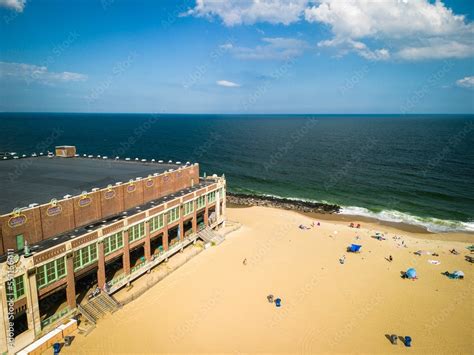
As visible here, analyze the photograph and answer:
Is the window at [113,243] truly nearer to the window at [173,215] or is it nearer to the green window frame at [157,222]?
the green window frame at [157,222]

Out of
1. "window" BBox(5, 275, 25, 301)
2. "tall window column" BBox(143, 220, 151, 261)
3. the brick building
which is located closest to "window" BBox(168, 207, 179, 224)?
the brick building

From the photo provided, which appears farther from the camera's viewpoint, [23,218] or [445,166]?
[445,166]

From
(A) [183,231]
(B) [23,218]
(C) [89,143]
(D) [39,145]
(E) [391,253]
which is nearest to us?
(B) [23,218]

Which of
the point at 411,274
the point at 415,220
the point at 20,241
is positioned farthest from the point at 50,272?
the point at 415,220

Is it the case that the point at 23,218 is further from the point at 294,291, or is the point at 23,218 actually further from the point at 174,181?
the point at 294,291

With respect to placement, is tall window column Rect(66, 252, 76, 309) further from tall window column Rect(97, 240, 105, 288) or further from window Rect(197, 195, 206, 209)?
window Rect(197, 195, 206, 209)

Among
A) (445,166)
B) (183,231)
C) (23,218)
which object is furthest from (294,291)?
(445,166)
